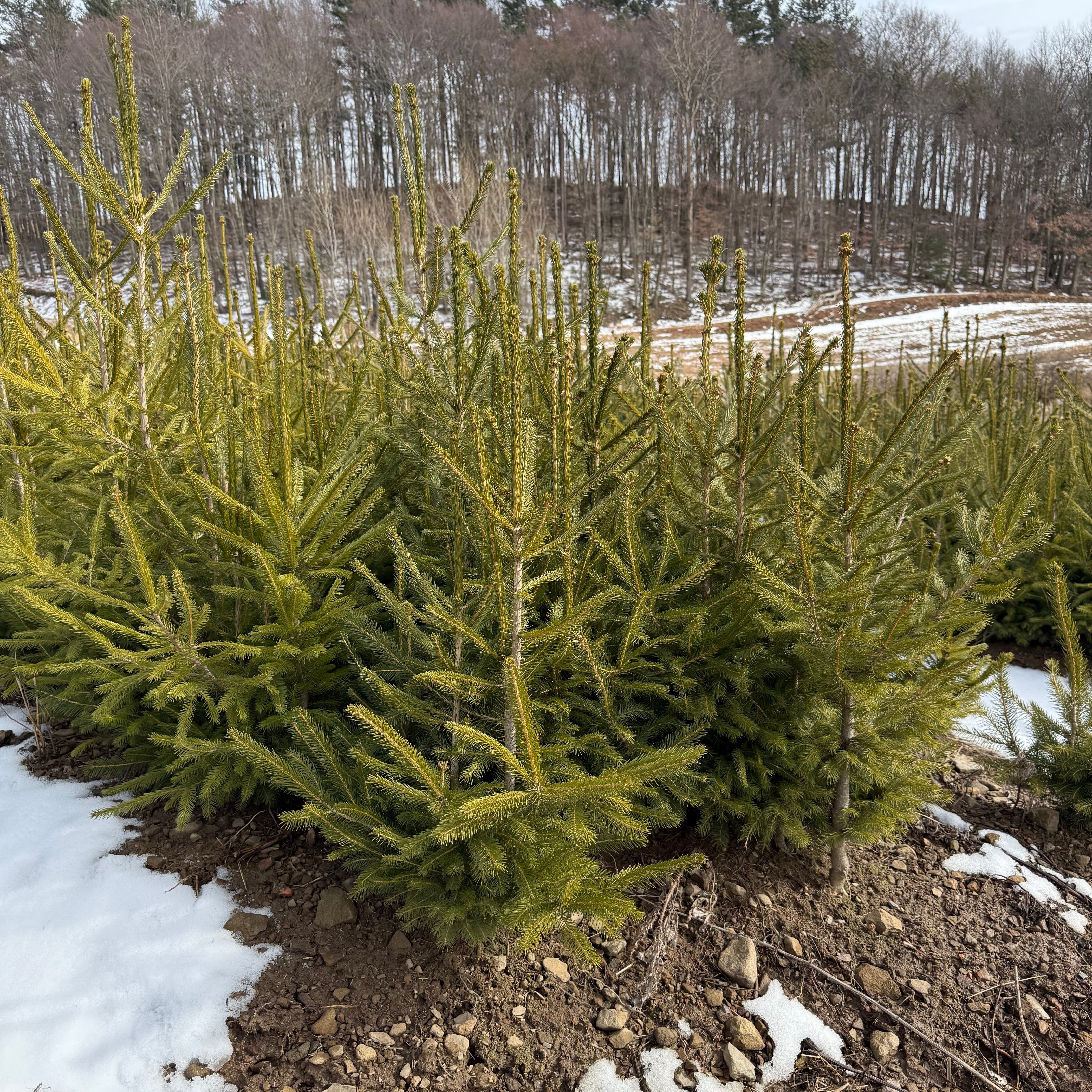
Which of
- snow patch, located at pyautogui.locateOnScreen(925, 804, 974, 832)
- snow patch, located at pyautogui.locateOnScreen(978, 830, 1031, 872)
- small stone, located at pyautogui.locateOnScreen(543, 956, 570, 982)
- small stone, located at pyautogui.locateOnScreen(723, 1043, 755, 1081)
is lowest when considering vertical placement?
snow patch, located at pyautogui.locateOnScreen(978, 830, 1031, 872)

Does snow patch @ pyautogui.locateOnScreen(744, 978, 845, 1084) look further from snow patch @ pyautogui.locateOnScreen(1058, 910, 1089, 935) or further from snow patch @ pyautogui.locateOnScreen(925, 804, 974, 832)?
snow patch @ pyautogui.locateOnScreen(925, 804, 974, 832)

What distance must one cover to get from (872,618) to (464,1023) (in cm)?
181

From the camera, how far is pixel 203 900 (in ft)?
7.71

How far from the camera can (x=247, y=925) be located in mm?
2270

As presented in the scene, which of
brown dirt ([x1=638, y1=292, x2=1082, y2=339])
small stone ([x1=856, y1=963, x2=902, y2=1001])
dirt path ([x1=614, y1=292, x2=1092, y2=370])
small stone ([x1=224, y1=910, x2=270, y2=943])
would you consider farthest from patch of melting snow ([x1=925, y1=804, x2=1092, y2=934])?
brown dirt ([x1=638, y1=292, x2=1082, y2=339])

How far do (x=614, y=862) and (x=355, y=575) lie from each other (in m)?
1.45

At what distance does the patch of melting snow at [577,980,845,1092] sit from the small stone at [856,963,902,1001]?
20 centimetres

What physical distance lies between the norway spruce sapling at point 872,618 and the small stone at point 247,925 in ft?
5.98

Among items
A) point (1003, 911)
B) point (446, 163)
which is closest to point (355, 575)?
point (1003, 911)

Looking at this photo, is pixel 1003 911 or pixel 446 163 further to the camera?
pixel 446 163

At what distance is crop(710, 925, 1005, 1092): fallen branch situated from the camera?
2006mm

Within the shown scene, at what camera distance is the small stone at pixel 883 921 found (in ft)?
8.11

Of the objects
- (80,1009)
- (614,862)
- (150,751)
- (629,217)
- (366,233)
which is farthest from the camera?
(629,217)

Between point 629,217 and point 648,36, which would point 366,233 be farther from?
point 648,36
